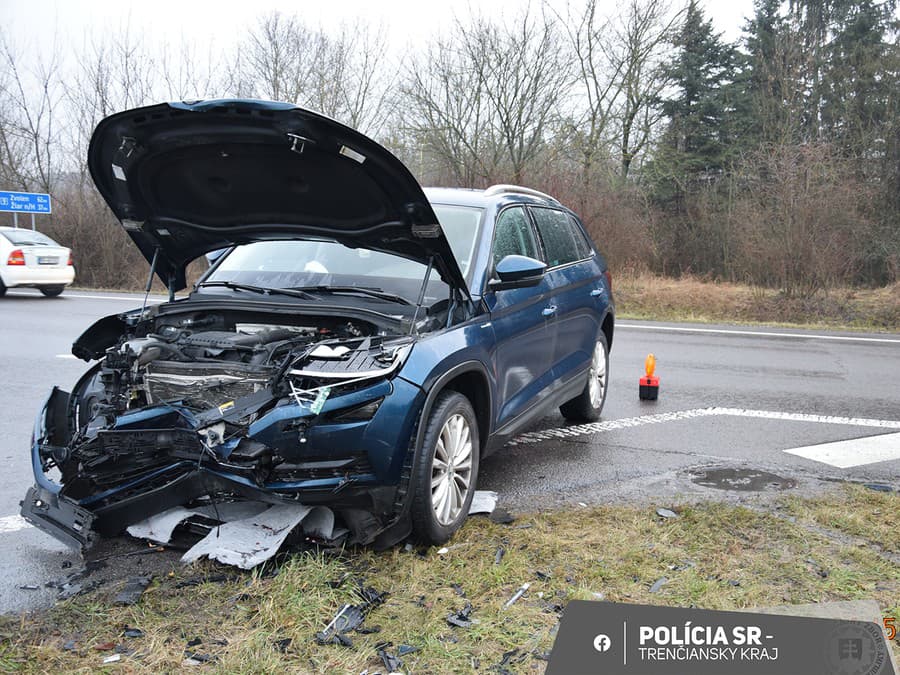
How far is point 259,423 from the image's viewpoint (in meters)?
3.39

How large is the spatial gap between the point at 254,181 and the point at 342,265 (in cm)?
84

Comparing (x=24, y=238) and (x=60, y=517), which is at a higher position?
(x=24, y=238)

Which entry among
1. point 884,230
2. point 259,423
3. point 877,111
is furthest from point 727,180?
point 259,423

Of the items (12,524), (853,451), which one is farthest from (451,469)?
(853,451)

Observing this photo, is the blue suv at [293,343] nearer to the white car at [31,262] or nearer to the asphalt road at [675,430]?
the asphalt road at [675,430]

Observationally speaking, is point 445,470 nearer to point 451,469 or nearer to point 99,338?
point 451,469

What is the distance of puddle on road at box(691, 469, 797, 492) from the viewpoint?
5012mm

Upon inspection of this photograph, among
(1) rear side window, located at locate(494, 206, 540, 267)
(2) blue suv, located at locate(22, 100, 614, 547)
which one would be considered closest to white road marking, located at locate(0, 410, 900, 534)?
(2) blue suv, located at locate(22, 100, 614, 547)

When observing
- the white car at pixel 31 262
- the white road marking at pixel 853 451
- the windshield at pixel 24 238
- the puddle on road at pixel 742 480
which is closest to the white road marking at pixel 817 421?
the white road marking at pixel 853 451

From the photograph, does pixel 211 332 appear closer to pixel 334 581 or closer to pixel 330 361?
pixel 330 361

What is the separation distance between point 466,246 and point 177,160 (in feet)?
5.59

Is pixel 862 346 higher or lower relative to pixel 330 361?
lower

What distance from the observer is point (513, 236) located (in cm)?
519
